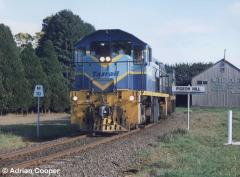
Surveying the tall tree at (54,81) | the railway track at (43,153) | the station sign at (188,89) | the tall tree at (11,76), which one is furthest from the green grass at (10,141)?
the tall tree at (54,81)

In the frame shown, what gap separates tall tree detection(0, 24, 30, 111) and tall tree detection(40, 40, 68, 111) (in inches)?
180

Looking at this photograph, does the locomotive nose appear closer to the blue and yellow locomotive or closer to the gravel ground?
the blue and yellow locomotive

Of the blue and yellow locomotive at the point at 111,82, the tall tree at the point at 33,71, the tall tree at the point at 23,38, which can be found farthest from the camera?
the tall tree at the point at 23,38

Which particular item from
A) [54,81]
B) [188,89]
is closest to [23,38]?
[54,81]

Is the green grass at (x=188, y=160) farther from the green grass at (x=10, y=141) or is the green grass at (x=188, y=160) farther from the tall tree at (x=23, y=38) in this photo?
the tall tree at (x=23, y=38)

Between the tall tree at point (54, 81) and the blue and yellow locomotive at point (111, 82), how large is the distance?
76.0 ft

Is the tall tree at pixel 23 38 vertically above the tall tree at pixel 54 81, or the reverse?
the tall tree at pixel 23 38

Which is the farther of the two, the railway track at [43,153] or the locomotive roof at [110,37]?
the locomotive roof at [110,37]

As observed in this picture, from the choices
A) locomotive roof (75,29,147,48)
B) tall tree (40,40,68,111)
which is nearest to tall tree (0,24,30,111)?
tall tree (40,40,68,111)

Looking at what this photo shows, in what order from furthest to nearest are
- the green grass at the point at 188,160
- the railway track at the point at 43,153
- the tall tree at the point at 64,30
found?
the tall tree at the point at 64,30 < the railway track at the point at 43,153 < the green grass at the point at 188,160

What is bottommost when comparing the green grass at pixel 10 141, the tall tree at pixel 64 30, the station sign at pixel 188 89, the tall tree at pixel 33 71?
the green grass at pixel 10 141

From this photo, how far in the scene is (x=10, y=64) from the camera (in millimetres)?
37500

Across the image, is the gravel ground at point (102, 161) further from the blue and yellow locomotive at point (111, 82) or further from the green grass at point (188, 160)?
the blue and yellow locomotive at point (111, 82)

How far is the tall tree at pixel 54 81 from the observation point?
4259cm
